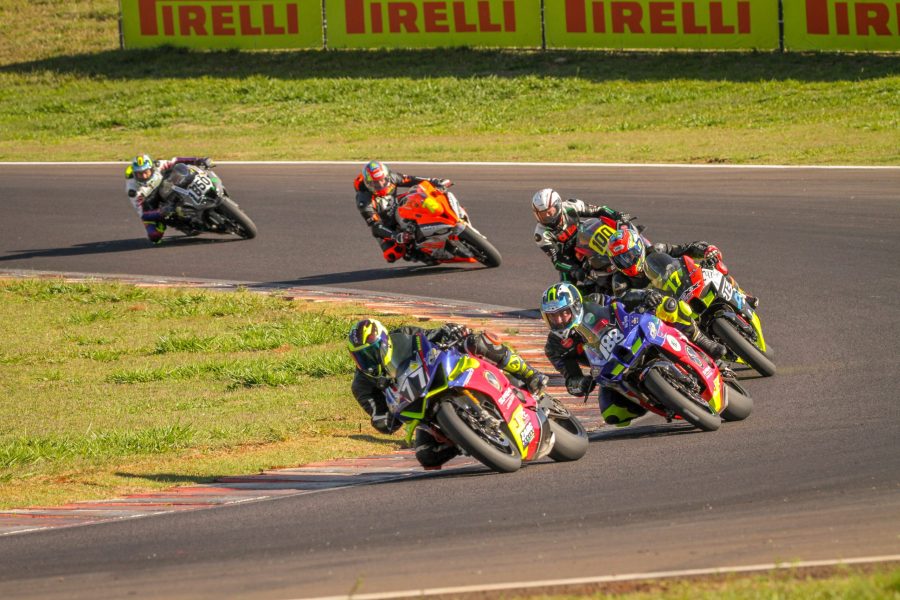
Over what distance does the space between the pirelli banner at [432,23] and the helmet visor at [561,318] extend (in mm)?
24390

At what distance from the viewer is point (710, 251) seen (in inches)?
522

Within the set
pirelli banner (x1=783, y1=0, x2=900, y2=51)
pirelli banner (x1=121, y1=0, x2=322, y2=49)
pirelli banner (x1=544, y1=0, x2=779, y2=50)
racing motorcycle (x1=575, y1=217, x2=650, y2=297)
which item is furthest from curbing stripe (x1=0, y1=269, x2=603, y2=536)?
pirelli banner (x1=121, y1=0, x2=322, y2=49)

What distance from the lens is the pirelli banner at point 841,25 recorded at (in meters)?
30.3

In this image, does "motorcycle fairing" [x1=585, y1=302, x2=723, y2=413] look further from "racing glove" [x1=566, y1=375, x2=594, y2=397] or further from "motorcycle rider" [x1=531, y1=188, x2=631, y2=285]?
"motorcycle rider" [x1=531, y1=188, x2=631, y2=285]

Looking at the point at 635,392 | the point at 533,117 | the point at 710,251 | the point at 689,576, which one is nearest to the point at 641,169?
the point at 533,117

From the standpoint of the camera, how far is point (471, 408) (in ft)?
32.4

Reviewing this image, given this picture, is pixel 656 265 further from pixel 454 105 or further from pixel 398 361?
pixel 454 105

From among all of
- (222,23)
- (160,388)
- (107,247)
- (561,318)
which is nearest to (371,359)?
(561,318)

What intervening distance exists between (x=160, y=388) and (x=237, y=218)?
7.98m

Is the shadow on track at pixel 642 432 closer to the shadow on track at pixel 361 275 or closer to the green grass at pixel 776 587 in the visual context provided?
the green grass at pixel 776 587

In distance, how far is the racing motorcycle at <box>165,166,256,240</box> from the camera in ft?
72.7

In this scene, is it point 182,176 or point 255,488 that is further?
point 182,176

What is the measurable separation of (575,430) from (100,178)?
1949 cm

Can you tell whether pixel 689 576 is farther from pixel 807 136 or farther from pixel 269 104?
pixel 269 104
